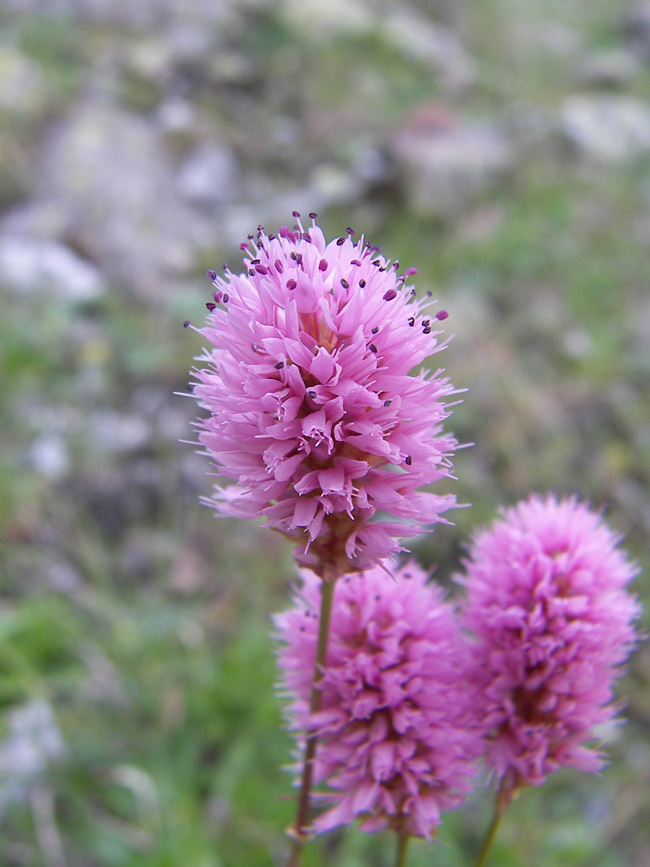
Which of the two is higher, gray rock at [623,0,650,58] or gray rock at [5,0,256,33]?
gray rock at [623,0,650,58]

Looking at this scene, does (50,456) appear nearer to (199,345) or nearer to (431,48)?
(199,345)

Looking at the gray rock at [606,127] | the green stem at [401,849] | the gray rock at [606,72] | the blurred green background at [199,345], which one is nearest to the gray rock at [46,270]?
the blurred green background at [199,345]

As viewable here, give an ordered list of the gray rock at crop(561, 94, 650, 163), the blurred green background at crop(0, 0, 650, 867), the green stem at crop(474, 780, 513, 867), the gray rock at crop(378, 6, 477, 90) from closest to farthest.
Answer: the green stem at crop(474, 780, 513, 867) → the blurred green background at crop(0, 0, 650, 867) → the gray rock at crop(561, 94, 650, 163) → the gray rock at crop(378, 6, 477, 90)

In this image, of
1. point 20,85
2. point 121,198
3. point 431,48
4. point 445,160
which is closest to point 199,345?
point 121,198

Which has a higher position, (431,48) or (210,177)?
(431,48)

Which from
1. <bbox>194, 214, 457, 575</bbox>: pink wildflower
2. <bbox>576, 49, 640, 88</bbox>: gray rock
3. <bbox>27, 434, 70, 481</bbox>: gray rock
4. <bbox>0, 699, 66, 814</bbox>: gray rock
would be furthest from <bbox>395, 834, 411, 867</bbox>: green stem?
<bbox>576, 49, 640, 88</bbox>: gray rock

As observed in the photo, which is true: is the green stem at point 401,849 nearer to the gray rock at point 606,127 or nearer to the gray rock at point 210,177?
the gray rock at point 210,177

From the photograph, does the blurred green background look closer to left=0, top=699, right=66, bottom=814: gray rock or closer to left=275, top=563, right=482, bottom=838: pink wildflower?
left=0, top=699, right=66, bottom=814: gray rock
